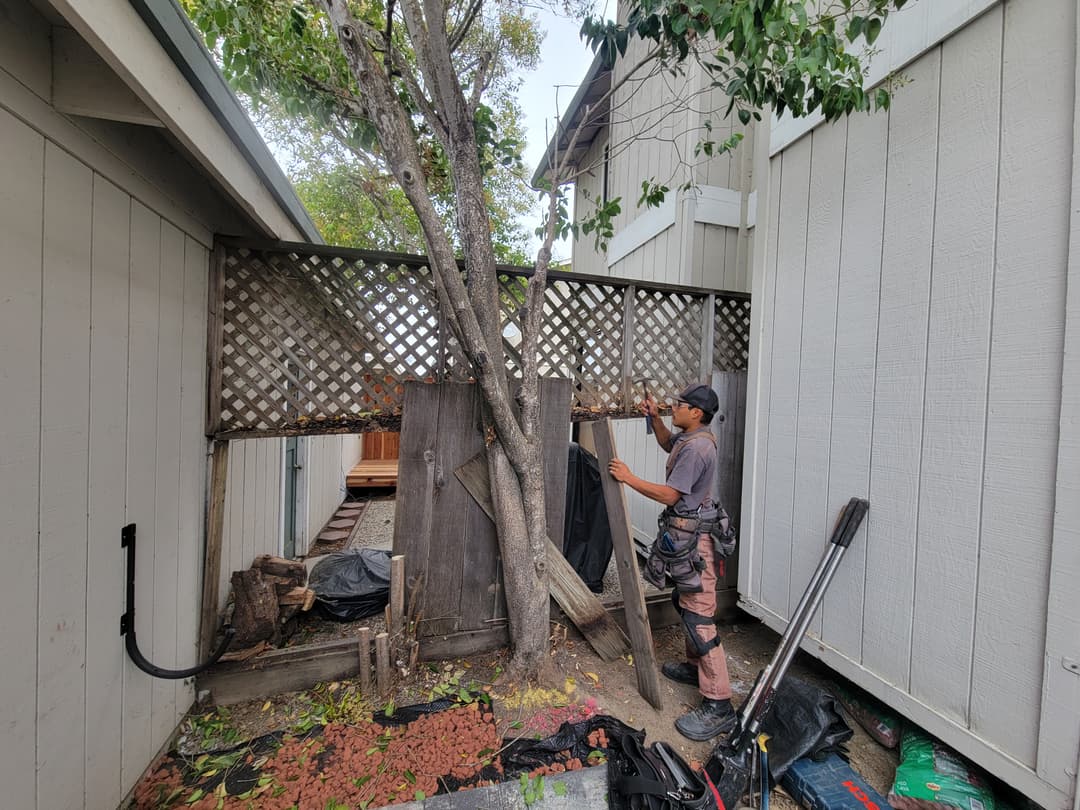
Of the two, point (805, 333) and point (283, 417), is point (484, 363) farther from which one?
point (805, 333)

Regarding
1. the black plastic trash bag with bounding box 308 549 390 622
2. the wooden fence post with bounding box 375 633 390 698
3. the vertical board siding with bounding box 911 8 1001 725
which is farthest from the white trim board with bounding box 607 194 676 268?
the wooden fence post with bounding box 375 633 390 698

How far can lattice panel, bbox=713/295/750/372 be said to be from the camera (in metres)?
3.10

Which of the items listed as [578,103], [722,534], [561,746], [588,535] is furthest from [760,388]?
[578,103]

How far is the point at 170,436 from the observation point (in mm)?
1753

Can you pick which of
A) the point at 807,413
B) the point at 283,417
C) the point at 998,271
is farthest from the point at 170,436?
the point at 998,271

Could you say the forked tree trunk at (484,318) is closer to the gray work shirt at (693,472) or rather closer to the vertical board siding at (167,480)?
the gray work shirt at (693,472)

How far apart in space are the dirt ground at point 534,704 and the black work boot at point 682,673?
0.12 feet

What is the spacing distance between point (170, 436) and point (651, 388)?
8.55 feet

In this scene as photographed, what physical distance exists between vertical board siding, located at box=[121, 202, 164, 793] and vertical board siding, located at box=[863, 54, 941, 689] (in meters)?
3.08

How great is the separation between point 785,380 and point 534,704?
2233 millimetres

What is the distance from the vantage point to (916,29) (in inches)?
70.8

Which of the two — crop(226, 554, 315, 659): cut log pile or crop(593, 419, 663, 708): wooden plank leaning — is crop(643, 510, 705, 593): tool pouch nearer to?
crop(593, 419, 663, 708): wooden plank leaning

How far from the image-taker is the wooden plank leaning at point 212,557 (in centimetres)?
203

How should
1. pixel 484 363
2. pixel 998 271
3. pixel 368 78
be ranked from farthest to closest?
1. pixel 484 363
2. pixel 368 78
3. pixel 998 271
